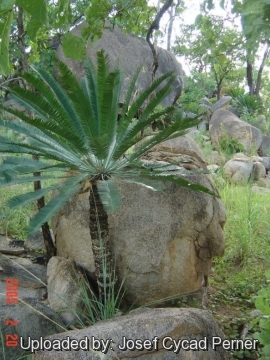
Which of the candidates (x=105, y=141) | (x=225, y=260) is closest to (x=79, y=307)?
(x=105, y=141)

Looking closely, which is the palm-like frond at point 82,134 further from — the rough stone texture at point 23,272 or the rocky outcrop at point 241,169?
the rocky outcrop at point 241,169

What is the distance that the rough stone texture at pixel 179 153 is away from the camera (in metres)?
3.66

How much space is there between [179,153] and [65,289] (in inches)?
60.6

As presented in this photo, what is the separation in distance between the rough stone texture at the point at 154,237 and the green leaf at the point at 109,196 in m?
0.88

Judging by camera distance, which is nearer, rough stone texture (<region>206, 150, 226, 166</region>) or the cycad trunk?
the cycad trunk

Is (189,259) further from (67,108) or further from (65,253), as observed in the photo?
(67,108)

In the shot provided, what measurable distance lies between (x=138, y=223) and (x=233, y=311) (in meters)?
1.20

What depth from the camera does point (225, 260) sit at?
4.71 meters

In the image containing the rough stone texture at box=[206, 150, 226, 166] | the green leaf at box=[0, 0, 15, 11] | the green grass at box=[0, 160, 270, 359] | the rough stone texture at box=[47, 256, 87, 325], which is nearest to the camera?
the green leaf at box=[0, 0, 15, 11]

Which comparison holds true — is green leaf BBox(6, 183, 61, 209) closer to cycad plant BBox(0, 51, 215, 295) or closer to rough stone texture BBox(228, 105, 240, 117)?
cycad plant BBox(0, 51, 215, 295)

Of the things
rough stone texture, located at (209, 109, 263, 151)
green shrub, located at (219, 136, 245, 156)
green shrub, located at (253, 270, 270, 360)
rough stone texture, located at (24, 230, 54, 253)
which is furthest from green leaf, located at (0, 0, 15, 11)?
rough stone texture, located at (209, 109, 263, 151)

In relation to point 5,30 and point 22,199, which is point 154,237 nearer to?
point 22,199

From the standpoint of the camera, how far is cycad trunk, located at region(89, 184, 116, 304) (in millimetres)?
2785

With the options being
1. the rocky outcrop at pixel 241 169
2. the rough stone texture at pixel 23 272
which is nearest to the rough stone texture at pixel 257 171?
the rocky outcrop at pixel 241 169
